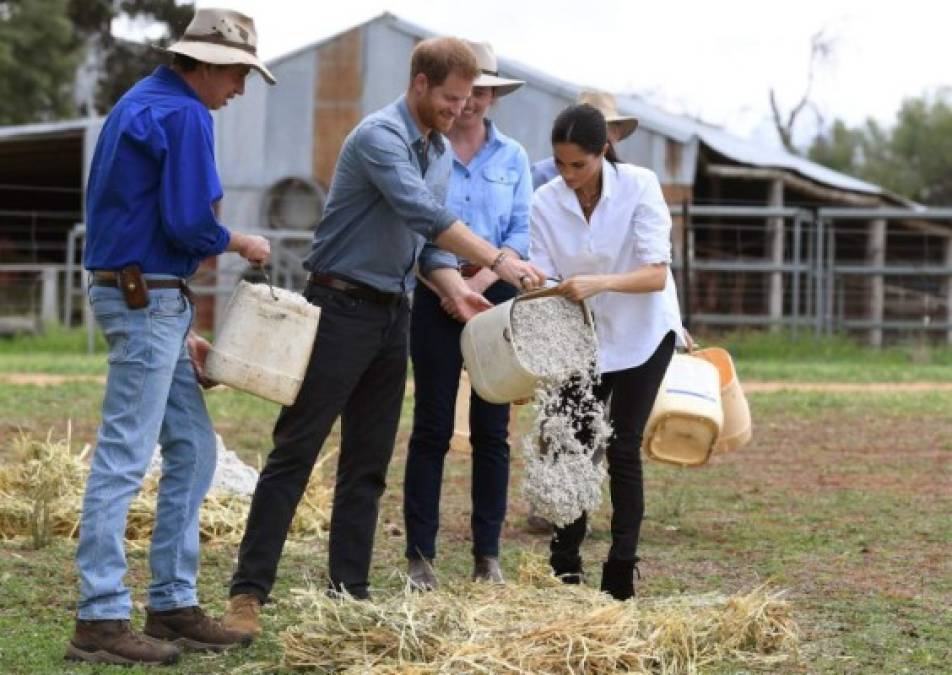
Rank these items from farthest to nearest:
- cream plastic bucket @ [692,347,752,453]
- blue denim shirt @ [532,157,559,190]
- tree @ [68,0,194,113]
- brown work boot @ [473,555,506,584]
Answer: tree @ [68,0,194,113]
blue denim shirt @ [532,157,559,190]
cream plastic bucket @ [692,347,752,453]
brown work boot @ [473,555,506,584]

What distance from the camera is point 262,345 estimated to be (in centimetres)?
548

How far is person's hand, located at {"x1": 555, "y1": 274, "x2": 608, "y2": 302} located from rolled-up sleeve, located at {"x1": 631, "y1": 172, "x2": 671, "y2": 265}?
0.23m

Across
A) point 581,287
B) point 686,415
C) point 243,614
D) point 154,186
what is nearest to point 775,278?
point 686,415

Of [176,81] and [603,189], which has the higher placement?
[176,81]

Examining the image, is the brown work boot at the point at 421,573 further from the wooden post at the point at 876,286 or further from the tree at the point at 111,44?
A: the tree at the point at 111,44

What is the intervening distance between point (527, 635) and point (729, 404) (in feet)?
10.4

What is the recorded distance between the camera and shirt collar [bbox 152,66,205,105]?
527 cm

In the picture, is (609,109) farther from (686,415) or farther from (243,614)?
(243,614)

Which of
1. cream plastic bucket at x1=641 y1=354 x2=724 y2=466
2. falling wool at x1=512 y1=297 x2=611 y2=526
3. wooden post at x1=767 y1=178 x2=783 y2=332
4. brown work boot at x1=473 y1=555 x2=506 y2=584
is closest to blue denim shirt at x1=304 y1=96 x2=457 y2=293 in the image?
falling wool at x1=512 y1=297 x2=611 y2=526

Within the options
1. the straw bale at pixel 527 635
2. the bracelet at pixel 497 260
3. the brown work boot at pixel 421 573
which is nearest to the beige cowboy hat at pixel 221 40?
the bracelet at pixel 497 260

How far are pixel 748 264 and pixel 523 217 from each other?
14365 millimetres

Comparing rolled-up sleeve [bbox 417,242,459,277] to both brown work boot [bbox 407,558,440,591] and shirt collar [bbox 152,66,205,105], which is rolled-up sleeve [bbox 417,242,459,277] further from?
shirt collar [bbox 152,66,205,105]

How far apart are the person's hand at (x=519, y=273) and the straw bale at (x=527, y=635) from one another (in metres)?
1.03

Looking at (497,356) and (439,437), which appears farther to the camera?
(439,437)
